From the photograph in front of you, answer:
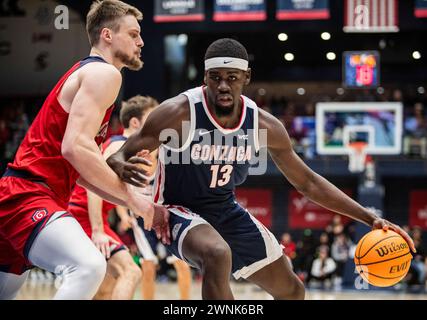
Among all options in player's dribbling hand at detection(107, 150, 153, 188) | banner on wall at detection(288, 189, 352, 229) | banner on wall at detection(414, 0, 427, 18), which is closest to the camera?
player's dribbling hand at detection(107, 150, 153, 188)

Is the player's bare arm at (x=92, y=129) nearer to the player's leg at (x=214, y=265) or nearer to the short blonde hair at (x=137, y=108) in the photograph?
the player's leg at (x=214, y=265)

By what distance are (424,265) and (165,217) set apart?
13055mm

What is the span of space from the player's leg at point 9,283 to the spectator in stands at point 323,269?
503 inches

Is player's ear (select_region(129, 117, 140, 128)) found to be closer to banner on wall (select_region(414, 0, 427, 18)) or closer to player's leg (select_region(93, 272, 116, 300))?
player's leg (select_region(93, 272, 116, 300))

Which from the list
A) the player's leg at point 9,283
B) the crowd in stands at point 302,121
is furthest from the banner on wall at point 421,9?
the player's leg at point 9,283

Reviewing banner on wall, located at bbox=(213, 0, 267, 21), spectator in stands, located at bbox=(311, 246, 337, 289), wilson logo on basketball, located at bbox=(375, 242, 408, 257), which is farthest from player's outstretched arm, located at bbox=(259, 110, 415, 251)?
spectator in stands, located at bbox=(311, 246, 337, 289)

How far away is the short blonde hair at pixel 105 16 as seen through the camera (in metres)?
4.16

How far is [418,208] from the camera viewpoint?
2028cm

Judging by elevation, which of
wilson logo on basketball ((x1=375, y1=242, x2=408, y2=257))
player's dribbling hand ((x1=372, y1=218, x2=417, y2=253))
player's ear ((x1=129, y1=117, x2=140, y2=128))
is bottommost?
wilson logo on basketball ((x1=375, y1=242, x2=408, y2=257))

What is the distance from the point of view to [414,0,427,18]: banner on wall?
13922 mm

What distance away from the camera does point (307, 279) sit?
53.5 ft

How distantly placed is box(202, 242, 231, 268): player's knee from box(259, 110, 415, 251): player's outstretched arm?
1.01 metres

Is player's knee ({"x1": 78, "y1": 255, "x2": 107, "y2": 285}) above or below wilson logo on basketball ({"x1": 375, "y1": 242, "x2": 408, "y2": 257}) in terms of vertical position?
above
